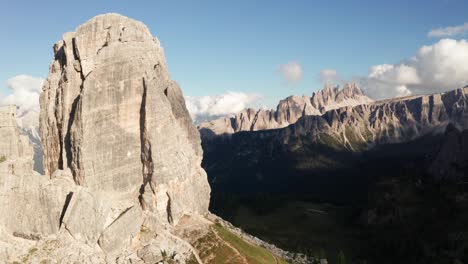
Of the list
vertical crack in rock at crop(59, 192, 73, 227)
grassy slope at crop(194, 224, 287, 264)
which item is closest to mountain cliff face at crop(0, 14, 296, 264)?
vertical crack in rock at crop(59, 192, 73, 227)

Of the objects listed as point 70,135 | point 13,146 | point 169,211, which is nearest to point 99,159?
point 70,135

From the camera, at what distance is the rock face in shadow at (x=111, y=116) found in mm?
103000

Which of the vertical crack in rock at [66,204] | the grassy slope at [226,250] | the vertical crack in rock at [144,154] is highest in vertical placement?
the vertical crack in rock at [144,154]

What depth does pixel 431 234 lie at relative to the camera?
18438cm

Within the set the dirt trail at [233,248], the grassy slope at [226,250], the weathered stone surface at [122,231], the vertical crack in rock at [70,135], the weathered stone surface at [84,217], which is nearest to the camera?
the weathered stone surface at [84,217]

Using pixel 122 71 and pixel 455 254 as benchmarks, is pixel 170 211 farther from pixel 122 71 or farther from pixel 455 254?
pixel 455 254

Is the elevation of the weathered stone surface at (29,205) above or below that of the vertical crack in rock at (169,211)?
above

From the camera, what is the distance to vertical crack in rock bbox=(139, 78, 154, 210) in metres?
110

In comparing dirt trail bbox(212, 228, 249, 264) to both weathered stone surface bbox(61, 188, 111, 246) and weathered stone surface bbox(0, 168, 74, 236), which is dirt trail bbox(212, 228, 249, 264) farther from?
weathered stone surface bbox(0, 168, 74, 236)

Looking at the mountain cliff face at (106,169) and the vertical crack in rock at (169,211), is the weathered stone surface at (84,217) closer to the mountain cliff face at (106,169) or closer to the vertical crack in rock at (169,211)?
the mountain cliff face at (106,169)

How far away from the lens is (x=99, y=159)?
103000mm

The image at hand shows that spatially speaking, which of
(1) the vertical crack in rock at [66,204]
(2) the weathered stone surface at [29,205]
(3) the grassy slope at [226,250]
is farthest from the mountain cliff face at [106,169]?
(3) the grassy slope at [226,250]

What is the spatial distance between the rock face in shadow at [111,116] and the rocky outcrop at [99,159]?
0.27m

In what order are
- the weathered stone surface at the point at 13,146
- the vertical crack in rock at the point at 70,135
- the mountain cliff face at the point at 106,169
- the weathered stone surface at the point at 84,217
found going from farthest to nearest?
1. the vertical crack in rock at the point at 70,135
2. the weathered stone surface at the point at 13,146
3. the weathered stone surface at the point at 84,217
4. the mountain cliff face at the point at 106,169
